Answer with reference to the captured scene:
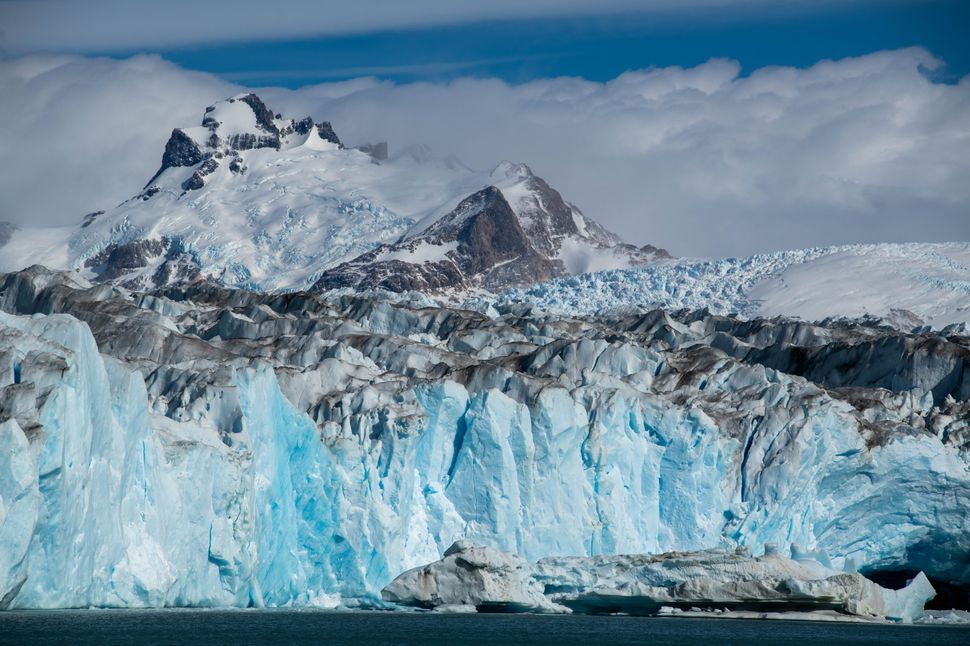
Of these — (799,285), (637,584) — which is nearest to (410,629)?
(637,584)

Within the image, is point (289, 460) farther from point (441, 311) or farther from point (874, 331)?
point (874, 331)

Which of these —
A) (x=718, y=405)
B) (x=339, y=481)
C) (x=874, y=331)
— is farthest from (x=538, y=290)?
A: (x=339, y=481)

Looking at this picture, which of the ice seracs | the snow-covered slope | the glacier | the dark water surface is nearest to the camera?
the dark water surface

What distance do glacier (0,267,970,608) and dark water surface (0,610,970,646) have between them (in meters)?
0.88

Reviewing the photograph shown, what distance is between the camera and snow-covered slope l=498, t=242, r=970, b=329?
158m

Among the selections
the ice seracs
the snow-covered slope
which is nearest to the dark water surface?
the ice seracs

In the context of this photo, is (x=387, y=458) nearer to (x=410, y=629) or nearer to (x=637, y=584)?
(x=410, y=629)

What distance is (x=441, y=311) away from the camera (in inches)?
4183

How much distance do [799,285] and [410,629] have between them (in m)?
117

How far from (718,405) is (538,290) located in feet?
311

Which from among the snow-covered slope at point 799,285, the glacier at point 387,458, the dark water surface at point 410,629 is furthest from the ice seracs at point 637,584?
the snow-covered slope at point 799,285

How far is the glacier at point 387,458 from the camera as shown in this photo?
4953cm

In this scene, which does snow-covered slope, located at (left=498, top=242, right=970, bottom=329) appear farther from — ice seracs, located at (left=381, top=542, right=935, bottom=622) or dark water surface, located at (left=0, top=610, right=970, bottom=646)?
ice seracs, located at (left=381, top=542, right=935, bottom=622)

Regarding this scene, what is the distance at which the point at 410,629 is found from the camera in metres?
55.5
